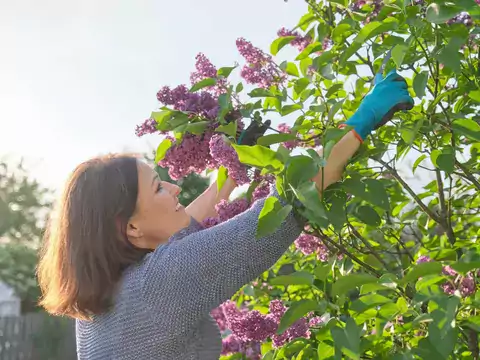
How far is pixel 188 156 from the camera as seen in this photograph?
167cm

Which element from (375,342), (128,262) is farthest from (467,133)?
(128,262)

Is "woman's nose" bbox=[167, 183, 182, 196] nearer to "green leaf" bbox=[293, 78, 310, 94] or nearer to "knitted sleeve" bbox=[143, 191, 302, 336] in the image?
"knitted sleeve" bbox=[143, 191, 302, 336]

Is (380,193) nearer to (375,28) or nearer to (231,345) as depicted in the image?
(375,28)

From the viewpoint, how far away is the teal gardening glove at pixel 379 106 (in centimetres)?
136

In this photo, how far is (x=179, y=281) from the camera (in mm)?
1336

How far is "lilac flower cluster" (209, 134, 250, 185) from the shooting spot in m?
1.50

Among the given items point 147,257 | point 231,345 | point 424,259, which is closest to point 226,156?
point 147,257

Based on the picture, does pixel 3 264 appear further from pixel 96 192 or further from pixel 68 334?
pixel 96 192

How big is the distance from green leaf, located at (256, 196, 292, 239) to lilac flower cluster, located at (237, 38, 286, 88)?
733mm

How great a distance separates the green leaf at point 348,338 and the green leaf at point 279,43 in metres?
1.05

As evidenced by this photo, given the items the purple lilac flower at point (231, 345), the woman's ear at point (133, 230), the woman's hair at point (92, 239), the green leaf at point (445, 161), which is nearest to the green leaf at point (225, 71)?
the woman's hair at point (92, 239)

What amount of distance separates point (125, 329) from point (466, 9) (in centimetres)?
96

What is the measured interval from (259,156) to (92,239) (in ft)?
1.66

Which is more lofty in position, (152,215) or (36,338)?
(36,338)
